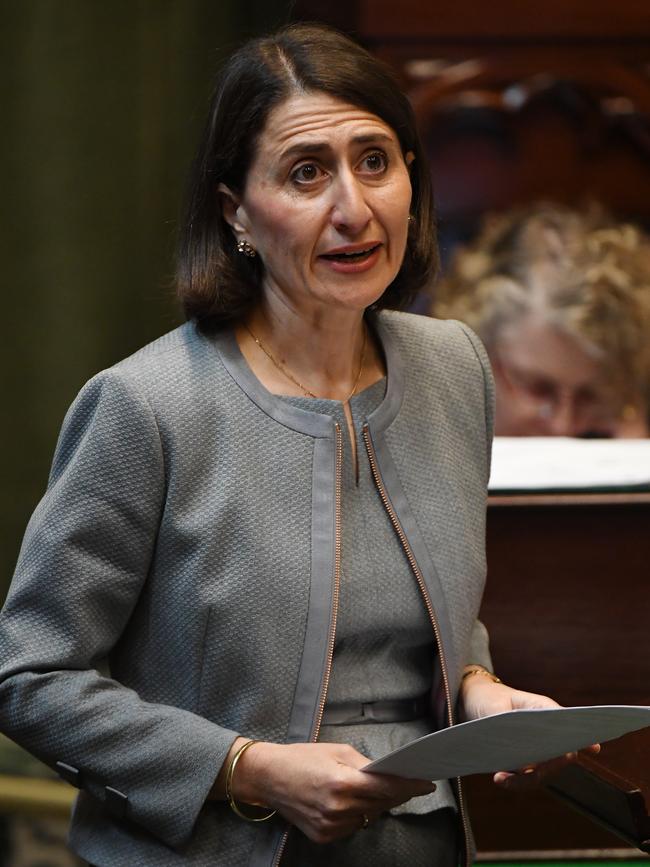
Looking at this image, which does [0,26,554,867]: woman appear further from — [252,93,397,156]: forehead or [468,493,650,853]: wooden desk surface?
[468,493,650,853]: wooden desk surface

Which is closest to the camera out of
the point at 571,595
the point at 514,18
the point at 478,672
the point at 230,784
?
the point at 230,784

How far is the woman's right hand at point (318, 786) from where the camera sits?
1.51 m

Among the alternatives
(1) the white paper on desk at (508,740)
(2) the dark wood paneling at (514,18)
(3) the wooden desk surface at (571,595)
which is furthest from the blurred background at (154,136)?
(1) the white paper on desk at (508,740)

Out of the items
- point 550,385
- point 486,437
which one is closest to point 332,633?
point 486,437

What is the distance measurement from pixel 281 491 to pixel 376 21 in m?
1.82

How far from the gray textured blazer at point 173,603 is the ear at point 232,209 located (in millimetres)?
177

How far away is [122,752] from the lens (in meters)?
1.59

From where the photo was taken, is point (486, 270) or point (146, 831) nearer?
point (146, 831)

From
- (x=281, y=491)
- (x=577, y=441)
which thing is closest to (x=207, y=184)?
(x=281, y=491)

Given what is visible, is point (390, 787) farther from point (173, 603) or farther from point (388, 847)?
point (173, 603)

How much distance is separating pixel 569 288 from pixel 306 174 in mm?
1702

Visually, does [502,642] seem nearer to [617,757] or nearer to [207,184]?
[617,757]

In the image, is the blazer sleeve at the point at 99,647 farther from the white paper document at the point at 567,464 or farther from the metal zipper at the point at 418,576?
the white paper document at the point at 567,464

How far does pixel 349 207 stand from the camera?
64.7 inches
